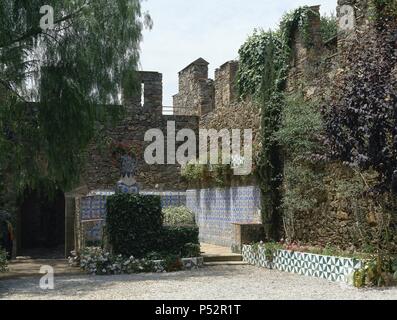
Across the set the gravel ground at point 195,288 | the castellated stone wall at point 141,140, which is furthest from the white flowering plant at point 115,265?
the castellated stone wall at point 141,140

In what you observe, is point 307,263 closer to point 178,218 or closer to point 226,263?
point 226,263

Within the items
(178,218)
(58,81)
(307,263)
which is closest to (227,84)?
(178,218)

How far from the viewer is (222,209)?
15469 mm

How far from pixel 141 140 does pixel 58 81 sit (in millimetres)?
7083

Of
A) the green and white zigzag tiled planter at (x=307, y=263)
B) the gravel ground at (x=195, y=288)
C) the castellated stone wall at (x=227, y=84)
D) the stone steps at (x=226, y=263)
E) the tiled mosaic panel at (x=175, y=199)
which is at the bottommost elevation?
the stone steps at (x=226, y=263)

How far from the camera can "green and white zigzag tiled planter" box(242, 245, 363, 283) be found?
905 centimetres

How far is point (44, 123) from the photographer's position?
1073cm

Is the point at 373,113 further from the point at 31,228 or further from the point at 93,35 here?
the point at 31,228

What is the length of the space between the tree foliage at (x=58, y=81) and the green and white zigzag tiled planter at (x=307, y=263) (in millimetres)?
3940

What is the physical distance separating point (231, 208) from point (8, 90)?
6467 mm

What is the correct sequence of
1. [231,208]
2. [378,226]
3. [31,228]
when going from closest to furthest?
1. [378,226]
2. [231,208]
3. [31,228]

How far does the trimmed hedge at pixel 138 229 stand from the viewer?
1129 cm

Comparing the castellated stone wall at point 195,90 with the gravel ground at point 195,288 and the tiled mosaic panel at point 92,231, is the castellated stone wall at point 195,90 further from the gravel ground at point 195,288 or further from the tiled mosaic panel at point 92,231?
the gravel ground at point 195,288

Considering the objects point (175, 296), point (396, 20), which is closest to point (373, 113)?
point (396, 20)
